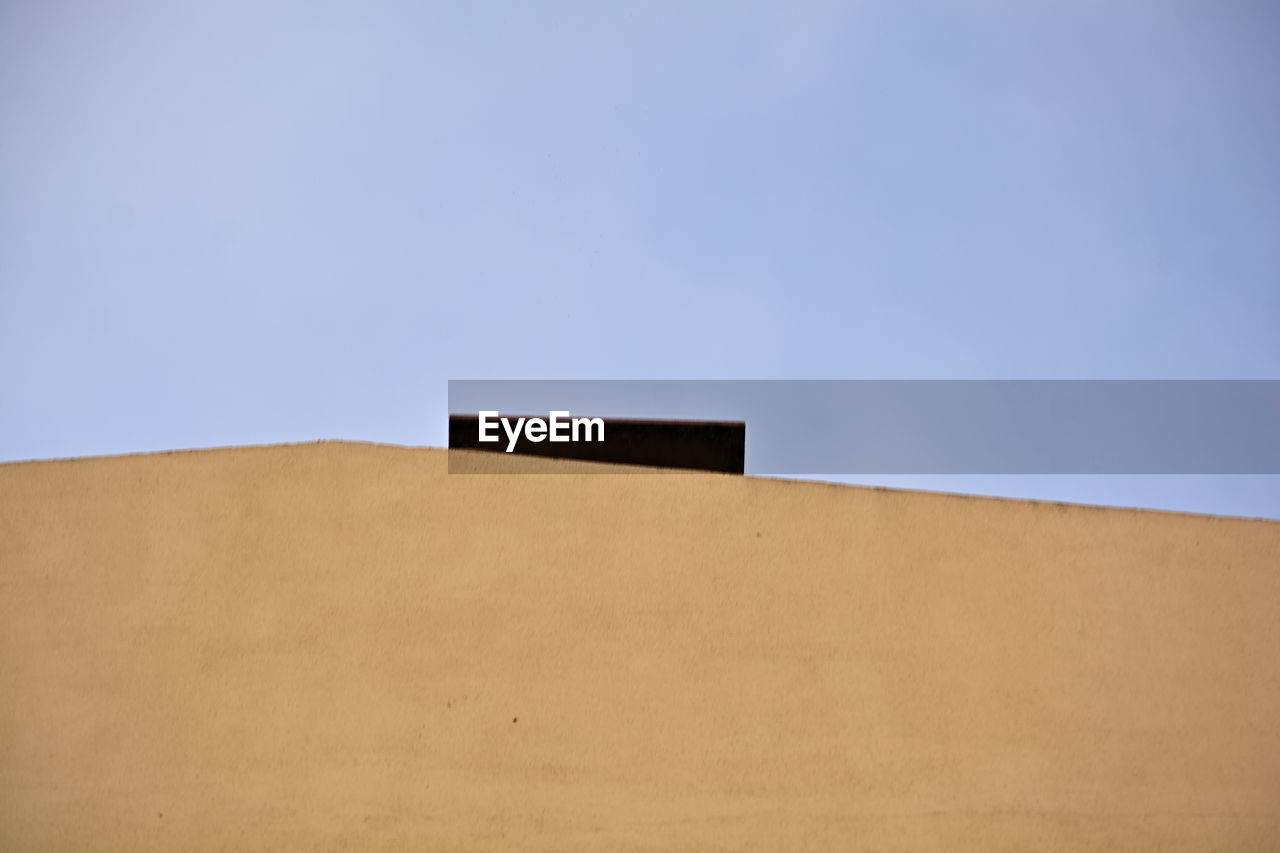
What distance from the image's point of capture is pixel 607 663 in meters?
2.82

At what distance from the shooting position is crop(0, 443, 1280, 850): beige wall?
2.71 m

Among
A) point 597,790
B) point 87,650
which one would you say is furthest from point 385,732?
point 87,650

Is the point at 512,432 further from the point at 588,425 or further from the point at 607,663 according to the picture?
the point at 607,663

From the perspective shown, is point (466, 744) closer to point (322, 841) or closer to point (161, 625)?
point (322, 841)

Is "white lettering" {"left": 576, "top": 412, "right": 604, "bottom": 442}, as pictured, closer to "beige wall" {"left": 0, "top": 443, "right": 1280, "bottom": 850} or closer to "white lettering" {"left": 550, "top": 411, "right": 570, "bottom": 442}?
"white lettering" {"left": 550, "top": 411, "right": 570, "bottom": 442}

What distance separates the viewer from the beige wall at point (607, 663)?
8.90 feet

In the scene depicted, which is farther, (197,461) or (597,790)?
(197,461)

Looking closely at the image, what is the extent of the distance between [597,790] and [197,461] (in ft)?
5.12

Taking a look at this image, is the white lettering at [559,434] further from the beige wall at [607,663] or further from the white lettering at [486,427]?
the beige wall at [607,663]

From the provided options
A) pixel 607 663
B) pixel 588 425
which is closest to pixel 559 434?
pixel 588 425

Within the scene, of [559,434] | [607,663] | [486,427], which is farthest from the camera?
[486,427]

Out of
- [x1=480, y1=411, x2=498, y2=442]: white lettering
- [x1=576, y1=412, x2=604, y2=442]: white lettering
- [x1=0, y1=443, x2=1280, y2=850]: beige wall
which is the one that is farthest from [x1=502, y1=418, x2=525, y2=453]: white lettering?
[x1=0, y1=443, x2=1280, y2=850]: beige wall

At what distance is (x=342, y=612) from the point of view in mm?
2836

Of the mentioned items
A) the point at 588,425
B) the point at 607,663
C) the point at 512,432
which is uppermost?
the point at 588,425
